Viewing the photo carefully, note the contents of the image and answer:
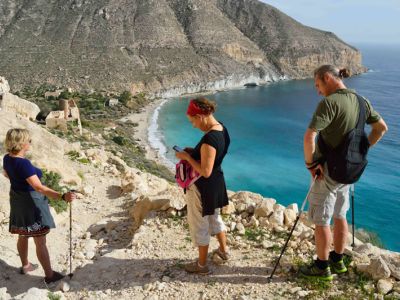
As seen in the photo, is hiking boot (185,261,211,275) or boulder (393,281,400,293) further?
hiking boot (185,261,211,275)

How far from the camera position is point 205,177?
3.79 metres

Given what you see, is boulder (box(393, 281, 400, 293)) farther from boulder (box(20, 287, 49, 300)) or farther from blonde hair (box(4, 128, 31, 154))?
blonde hair (box(4, 128, 31, 154))

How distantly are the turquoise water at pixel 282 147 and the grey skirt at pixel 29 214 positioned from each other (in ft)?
73.1

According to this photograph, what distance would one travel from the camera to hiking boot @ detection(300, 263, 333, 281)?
3877 millimetres

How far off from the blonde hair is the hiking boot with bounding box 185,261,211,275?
224 centimetres

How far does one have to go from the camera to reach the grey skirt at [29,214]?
4.15 m

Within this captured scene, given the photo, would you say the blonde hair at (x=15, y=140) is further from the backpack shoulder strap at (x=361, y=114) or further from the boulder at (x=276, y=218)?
the boulder at (x=276, y=218)

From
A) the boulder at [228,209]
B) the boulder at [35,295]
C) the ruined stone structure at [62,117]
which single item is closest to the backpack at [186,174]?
the boulder at [35,295]

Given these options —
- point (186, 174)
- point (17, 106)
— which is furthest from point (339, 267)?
point (17, 106)

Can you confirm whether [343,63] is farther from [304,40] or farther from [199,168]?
[199,168]

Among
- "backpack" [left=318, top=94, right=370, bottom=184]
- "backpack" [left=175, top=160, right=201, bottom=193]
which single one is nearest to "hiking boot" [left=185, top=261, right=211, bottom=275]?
"backpack" [left=175, top=160, right=201, bottom=193]

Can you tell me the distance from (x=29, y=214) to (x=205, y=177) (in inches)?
80.3

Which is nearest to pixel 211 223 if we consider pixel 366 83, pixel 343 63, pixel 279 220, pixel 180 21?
pixel 279 220

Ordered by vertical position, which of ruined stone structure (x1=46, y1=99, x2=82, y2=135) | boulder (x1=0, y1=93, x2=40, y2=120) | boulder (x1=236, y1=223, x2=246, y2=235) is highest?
boulder (x1=236, y1=223, x2=246, y2=235)
